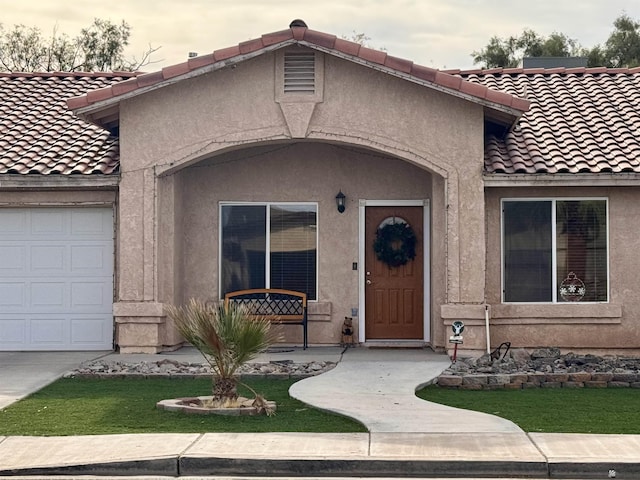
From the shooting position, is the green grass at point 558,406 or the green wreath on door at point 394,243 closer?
the green grass at point 558,406

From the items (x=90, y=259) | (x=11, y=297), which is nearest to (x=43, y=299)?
(x=11, y=297)

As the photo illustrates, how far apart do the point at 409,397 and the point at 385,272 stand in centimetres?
546

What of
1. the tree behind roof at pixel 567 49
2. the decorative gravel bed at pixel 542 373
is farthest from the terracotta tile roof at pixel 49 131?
the tree behind roof at pixel 567 49

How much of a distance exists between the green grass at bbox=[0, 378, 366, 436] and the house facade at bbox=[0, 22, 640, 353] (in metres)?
→ 3.01

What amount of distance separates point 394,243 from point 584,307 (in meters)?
A: 3.16

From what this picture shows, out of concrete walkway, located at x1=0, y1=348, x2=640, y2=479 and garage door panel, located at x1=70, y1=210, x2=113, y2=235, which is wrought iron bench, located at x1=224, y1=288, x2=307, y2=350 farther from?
concrete walkway, located at x1=0, y1=348, x2=640, y2=479

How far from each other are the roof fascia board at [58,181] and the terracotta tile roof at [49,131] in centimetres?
8

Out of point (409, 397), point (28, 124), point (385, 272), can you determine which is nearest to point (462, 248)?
point (385, 272)

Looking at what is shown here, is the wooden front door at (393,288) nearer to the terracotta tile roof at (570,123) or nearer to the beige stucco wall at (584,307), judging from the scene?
the beige stucco wall at (584,307)

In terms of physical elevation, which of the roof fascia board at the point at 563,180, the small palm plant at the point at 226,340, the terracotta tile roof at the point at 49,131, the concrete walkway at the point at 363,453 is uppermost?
the terracotta tile roof at the point at 49,131

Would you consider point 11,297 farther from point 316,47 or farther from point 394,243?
point 316,47

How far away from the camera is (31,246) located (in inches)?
667

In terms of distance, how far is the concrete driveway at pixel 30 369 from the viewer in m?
12.9

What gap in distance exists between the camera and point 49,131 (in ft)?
58.7
